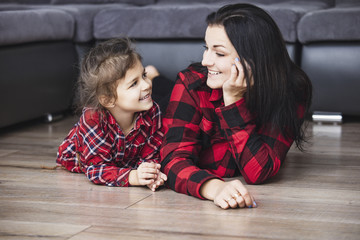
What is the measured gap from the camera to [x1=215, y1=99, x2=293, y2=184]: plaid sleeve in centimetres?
144

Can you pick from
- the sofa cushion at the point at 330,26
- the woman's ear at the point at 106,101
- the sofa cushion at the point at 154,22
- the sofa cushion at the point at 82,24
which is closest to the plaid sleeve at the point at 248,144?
the woman's ear at the point at 106,101

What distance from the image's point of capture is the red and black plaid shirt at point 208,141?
56.6 inches

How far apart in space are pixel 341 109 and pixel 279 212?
120 centimetres

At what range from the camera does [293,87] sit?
4.94 feet

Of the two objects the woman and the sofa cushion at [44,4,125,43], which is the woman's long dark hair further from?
the sofa cushion at [44,4,125,43]

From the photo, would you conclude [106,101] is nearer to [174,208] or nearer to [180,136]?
[180,136]

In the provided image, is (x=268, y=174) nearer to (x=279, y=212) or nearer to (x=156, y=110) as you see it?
(x=279, y=212)

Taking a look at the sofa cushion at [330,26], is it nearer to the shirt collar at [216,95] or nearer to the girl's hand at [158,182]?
the shirt collar at [216,95]

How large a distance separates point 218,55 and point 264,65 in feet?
0.41

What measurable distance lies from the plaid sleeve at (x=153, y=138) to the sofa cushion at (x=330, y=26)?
94 cm

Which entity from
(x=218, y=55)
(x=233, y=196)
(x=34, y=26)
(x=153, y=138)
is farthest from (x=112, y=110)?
(x=34, y=26)

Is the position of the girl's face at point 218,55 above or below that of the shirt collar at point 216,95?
above

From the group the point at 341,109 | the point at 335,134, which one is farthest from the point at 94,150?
the point at 341,109

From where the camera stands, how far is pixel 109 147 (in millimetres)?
1580
